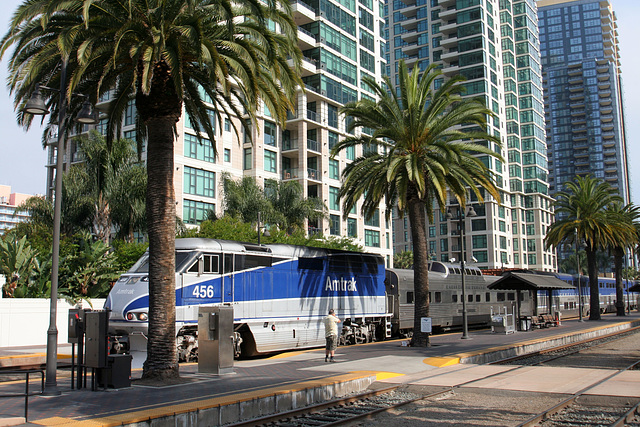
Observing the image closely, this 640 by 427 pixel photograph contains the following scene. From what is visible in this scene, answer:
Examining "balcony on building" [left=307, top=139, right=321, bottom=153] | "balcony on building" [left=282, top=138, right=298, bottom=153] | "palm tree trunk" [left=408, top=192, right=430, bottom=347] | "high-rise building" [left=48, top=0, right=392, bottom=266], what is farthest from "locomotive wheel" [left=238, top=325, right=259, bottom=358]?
"balcony on building" [left=307, top=139, right=321, bottom=153]

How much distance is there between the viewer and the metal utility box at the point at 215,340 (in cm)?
1548

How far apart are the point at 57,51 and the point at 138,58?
2.82 m

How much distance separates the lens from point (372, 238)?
69.9 metres

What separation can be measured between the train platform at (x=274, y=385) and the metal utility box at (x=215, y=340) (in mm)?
332

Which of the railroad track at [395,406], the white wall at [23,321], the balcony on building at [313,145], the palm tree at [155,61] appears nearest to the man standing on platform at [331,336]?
the railroad track at [395,406]

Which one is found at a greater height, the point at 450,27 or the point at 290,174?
the point at 450,27

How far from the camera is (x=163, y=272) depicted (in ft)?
48.0

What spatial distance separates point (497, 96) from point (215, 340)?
102849 mm

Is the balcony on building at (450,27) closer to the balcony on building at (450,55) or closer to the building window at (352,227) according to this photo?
the balcony on building at (450,55)

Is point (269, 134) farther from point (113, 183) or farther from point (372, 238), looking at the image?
point (113, 183)

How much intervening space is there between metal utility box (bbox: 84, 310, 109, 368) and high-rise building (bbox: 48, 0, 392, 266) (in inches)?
1438

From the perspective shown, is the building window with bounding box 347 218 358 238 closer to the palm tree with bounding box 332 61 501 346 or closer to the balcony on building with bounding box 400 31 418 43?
the palm tree with bounding box 332 61 501 346

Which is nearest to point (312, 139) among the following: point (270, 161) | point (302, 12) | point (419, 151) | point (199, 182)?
point (270, 161)

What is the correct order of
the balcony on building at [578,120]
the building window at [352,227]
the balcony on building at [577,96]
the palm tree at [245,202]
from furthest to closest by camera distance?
the balcony on building at [577,96] < the balcony on building at [578,120] < the building window at [352,227] < the palm tree at [245,202]
